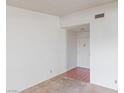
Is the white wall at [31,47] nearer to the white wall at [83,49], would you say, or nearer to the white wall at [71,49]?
the white wall at [71,49]

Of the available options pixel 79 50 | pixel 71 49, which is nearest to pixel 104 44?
pixel 71 49

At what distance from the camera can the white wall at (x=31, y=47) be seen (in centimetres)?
373

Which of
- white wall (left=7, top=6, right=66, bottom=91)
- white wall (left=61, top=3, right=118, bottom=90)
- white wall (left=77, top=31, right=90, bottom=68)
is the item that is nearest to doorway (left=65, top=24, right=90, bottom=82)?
white wall (left=77, top=31, right=90, bottom=68)

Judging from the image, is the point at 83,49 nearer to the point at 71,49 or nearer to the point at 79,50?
the point at 79,50

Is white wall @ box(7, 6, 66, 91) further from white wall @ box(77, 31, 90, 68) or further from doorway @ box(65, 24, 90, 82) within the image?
white wall @ box(77, 31, 90, 68)

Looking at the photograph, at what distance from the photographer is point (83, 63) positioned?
7254mm

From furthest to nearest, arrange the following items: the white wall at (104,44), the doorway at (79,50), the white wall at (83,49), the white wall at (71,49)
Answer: the white wall at (83,49)
the doorway at (79,50)
the white wall at (71,49)
the white wall at (104,44)

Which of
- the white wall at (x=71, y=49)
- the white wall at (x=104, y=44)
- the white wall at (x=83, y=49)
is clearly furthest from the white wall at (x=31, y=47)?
the white wall at (x=83, y=49)

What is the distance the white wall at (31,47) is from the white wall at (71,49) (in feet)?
2.98

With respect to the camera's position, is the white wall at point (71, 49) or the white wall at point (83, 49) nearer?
the white wall at point (71, 49)

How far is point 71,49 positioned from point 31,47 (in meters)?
3.06

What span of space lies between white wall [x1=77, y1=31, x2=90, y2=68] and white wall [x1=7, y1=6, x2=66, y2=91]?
208cm
